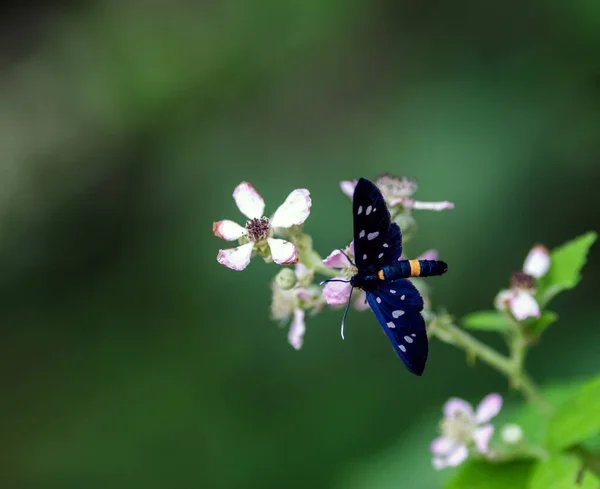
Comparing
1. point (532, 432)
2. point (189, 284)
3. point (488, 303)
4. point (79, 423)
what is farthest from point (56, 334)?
point (532, 432)

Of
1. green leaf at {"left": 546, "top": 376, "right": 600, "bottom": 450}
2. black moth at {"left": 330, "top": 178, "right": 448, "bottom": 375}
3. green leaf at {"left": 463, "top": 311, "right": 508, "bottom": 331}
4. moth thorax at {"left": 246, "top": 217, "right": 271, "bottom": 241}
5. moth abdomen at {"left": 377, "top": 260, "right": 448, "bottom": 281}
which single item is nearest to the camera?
black moth at {"left": 330, "top": 178, "right": 448, "bottom": 375}

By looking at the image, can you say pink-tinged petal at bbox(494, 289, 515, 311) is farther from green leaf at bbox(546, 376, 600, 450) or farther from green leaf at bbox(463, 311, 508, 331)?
green leaf at bbox(546, 376, 600, 450)

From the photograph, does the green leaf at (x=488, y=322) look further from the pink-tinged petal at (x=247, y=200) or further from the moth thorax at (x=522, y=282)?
the pink-tinged petal at (x=247, y=200)

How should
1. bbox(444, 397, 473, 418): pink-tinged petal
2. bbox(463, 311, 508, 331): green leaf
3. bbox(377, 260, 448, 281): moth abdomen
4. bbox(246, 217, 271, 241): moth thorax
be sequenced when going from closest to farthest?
bbox(377, 260, 448, 281): moth abdomen → bbox(246, 217, 271, 241): moth thorax → bbox(463, 311, 508, 331): green leaf → bbox(444, 397, 473, 418): pink-tinged petal

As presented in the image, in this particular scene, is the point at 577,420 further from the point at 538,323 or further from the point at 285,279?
the point at 285,279

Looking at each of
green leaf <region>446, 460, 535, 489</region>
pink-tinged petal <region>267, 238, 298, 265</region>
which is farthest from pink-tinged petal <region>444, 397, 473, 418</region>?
pink-tinged petal <region>267, 238, 298, 265</region>
